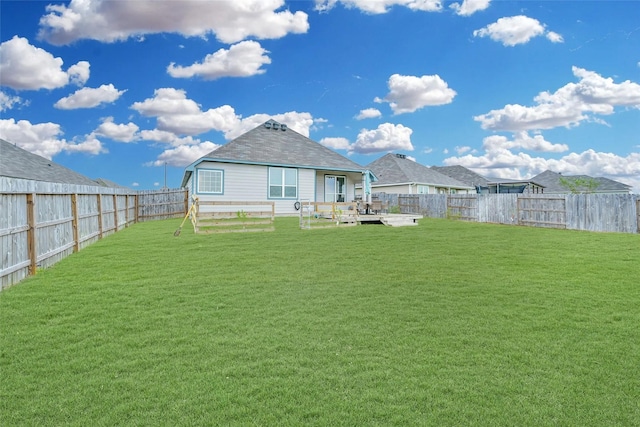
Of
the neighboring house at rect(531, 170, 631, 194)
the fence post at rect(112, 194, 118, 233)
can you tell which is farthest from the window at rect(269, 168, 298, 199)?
the neighboring house at rect(531, 170, 631, 194)

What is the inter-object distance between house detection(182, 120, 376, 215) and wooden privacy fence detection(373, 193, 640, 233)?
5279 millimetres

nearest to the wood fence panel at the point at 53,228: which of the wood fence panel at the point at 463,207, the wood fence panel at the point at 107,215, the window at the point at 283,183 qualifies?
the wood fence panel at the point at 107,215

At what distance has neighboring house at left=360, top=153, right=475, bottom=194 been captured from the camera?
35.4 metres

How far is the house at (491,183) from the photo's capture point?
1706 inches

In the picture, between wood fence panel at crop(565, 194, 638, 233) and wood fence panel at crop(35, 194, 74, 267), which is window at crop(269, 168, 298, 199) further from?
wood fence panel at crop(565, 194, 638, 233)

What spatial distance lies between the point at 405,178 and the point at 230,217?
23.8 m

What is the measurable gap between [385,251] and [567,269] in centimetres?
390

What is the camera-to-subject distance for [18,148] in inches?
900

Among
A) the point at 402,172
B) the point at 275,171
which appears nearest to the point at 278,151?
the point at 275,171

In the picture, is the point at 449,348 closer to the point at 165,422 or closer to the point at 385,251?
the point at 165,422

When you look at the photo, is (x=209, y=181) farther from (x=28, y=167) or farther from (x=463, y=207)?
(x=463, y=207)

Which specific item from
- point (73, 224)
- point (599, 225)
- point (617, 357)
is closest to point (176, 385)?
point (617, 357)

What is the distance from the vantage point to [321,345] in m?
3.96

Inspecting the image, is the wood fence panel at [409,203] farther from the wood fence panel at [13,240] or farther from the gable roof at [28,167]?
the wood fence panel at [13,240]
